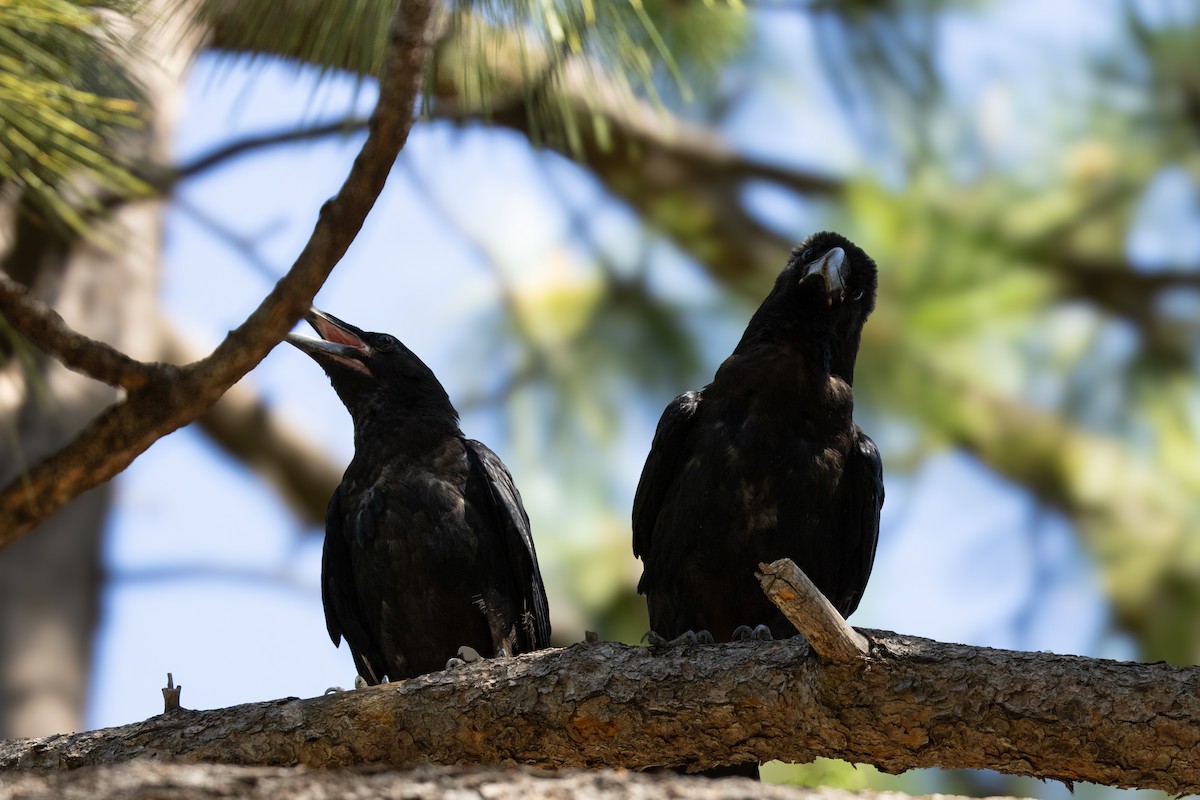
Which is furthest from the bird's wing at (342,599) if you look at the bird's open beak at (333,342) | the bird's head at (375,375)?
the bird's open beak at (333,342)

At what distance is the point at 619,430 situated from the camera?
31.0 ft

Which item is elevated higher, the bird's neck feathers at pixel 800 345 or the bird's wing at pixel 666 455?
the bird's neck feathers at pixel 800 345

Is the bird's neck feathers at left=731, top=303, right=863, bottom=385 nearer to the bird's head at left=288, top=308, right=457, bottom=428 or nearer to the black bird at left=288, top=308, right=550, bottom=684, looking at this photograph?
the black bird at left=288, top=308, right=550, bottom=684

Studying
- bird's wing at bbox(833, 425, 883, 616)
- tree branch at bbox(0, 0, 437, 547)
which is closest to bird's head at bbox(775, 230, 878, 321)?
bird's wing at bbox(833, 425, 883, 616)

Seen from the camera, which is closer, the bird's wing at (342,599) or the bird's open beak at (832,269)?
the bird's open beak at (832,269)

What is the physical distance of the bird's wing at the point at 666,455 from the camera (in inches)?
214

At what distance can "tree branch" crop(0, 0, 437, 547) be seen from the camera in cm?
341

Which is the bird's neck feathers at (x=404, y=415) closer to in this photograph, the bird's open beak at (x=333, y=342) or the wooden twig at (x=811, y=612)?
the bird's open beak at (x=333, y=342)

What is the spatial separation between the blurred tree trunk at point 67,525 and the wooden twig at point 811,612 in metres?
5.80

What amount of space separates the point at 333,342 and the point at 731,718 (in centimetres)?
291

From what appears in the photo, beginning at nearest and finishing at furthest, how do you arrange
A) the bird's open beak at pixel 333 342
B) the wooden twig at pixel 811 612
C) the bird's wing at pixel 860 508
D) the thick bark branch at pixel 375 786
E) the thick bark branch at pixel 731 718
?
the thick bark branch at pixel 375 786, the wooden twig at pixel 811 612, the thick bark branch at pixel 731 718, the bird's wing at pixel 860 508, the bird's open beak at pixel 333 342

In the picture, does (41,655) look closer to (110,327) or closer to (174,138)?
(110,327)

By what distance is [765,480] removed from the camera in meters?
5.14

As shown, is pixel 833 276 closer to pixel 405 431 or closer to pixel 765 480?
pixel 765 480
